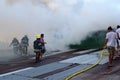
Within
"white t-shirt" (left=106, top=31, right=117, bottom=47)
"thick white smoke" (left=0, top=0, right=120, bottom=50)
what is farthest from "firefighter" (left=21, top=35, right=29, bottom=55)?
"white t-shirt" (left=106, top=31, right=117, bottom=47)

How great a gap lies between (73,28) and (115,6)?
10.7 ft

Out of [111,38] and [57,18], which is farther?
[57,18]

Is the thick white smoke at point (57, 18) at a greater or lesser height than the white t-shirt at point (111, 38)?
greater

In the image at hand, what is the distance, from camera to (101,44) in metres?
17.7

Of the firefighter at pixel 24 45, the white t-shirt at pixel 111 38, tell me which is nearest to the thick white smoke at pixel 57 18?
the firefighter at pixel 24 45

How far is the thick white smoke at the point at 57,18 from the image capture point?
59.6 feet

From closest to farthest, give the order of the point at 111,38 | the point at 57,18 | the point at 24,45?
the point at 111,38
the point at 24,45
the point at 57,18

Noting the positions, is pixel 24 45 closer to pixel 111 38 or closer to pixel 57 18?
pixel 57 18

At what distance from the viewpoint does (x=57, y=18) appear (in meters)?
19.8

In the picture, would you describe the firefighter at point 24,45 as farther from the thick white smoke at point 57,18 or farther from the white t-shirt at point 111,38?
the white t-shirt at point 111,38

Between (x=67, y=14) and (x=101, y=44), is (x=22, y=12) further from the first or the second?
(x=101, y=44)

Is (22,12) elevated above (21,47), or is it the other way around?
(22,12)

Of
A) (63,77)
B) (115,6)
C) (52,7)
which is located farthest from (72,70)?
(52,7)

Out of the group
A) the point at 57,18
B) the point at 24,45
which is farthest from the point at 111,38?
the point at 57,18
